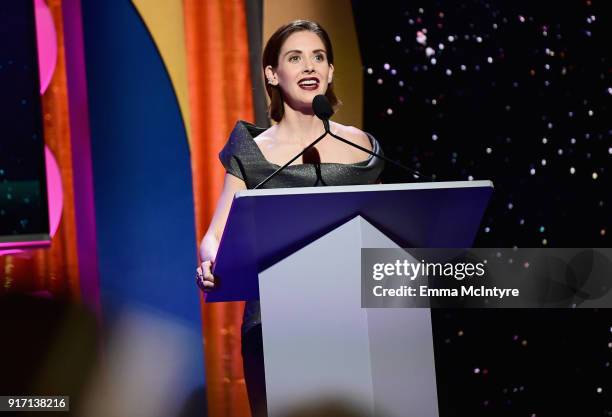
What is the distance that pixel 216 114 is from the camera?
281cm

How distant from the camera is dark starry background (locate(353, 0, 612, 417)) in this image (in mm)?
2580

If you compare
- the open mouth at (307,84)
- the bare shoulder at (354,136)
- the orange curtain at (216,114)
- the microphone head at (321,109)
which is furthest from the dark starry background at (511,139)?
the microphone head at (321,109)

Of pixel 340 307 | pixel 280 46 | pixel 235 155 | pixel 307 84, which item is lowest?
pixel 340 307

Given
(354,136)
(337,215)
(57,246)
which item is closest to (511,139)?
(354,136)

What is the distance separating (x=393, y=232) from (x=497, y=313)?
1540mm

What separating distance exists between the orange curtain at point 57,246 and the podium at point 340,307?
174 centimetres

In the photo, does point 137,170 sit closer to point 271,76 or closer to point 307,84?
point 271,76

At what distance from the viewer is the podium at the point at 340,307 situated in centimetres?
120

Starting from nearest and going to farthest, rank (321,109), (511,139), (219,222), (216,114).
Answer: (321,109)
(219,222)
(511,139)
(216,114)

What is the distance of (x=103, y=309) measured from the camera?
283 centimetres

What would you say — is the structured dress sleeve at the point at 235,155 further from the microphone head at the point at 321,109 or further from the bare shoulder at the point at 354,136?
the microphone head at the point at 321,109

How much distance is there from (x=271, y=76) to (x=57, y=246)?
1.43 m

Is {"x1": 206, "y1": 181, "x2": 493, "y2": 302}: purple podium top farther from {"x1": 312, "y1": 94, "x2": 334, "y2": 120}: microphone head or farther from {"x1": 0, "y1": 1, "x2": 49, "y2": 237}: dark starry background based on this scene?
{"x1": 0, "y1": 1, "x2": 49, "y2": 237}: dark starry background

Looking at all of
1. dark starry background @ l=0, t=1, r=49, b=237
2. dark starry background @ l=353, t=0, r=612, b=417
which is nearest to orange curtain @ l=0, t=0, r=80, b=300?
dark starry background @ l=0, t=1, r=49, b=237
